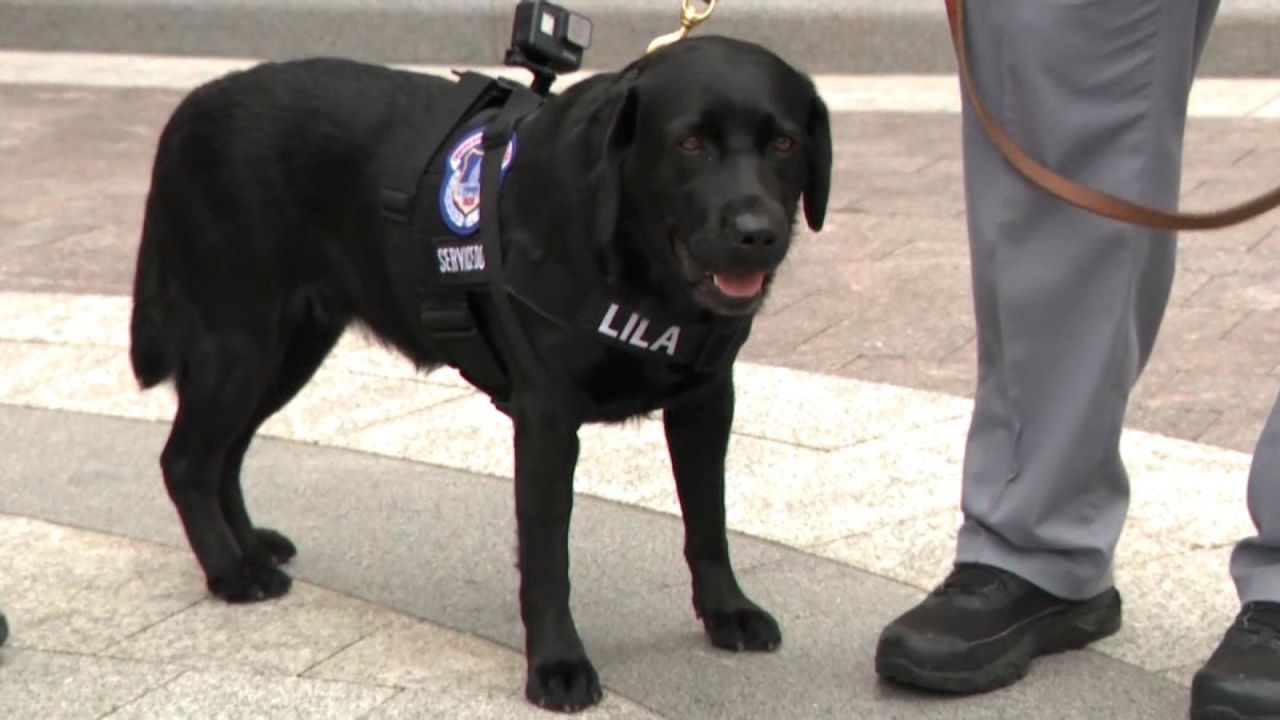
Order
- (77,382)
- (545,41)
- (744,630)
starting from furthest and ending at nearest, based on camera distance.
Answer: (77,382) < (545,41) < (744,630)

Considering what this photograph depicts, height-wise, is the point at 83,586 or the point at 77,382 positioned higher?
the point at 83,586

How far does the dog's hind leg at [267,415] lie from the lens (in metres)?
3.74

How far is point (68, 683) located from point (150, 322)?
74cm

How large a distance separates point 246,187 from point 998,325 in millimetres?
1247

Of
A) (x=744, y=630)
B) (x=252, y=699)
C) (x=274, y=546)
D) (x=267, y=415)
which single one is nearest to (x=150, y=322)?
(x=267, y=415)

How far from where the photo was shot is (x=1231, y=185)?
6930 mm

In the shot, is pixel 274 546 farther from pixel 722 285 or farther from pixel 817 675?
pixel 722 285

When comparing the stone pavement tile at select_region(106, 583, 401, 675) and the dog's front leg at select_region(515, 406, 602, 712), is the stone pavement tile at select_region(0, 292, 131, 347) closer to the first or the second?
the stone pavement tile at select_region(106, 583, 401, 675)

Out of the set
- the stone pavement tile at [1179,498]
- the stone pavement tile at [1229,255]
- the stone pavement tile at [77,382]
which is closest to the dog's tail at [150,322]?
the stone pavement tile at [77,382]

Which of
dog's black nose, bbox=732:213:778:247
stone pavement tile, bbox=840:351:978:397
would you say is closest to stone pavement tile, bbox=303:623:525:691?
dog's black nose, bbox=732:213:778:247

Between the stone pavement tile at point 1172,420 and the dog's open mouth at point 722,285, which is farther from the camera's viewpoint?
the stone pavement tile at point 1172,420

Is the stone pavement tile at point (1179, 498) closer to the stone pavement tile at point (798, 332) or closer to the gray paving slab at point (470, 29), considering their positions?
the stone pavement tile at point (798, 332)

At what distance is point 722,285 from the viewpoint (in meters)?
2.89

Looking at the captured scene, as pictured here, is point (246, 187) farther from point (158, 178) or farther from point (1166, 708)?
point (1166, 708)
